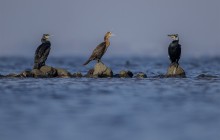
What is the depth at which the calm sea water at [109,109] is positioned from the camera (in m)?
16.2

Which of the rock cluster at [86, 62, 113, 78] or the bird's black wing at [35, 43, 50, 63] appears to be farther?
the bird's black wing at [35, 43, 50, 63]

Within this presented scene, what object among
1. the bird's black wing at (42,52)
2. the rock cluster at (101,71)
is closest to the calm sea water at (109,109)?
the rock cluster at (101,71)

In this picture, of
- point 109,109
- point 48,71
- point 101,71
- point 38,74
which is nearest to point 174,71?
point 101,71

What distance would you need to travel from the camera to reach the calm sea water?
16250 millimetres

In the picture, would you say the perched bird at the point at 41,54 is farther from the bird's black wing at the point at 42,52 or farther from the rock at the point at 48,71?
the rock at the point at 48,71

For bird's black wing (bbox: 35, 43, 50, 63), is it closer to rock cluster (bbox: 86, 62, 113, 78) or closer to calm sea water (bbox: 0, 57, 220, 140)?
calm sea water (bbox: 0, 57, 220, 140)

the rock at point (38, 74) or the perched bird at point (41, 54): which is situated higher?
the perched bird at point (41, 54)

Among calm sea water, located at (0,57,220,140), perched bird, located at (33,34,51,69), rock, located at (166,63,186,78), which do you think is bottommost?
calm sea water, located at (0,57,220,140)

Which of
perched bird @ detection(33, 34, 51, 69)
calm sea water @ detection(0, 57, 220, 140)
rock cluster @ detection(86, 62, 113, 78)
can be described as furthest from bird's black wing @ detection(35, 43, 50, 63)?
rock cluster @ detection(86, 62, 113, 78)

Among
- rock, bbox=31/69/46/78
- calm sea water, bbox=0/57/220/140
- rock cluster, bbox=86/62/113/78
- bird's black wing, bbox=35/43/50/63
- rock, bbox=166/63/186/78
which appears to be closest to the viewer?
calm sea water, bbox=0/57/220/140

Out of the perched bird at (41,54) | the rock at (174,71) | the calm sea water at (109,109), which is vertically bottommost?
the calm sea water at (109,109)

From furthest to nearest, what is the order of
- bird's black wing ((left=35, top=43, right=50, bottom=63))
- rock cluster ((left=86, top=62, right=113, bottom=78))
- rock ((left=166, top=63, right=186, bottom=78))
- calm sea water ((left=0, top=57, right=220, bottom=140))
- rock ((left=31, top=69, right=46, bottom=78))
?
rock ((left=31, top=69, right=46, bottom=78)) < bird's black wing ((left=35, top=43, right=50, bottom=63)) < rock ((left=166, top=63, right=186, bottom=78)) < rock cluster ((left=86, top=62, right=113, bottom=78)) < calm sea water ((left=0, top=57, right=220, bottom=140))

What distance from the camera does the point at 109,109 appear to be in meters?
20.2

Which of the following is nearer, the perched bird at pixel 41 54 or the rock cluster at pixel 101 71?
the rock cluster at pixel 101 71
